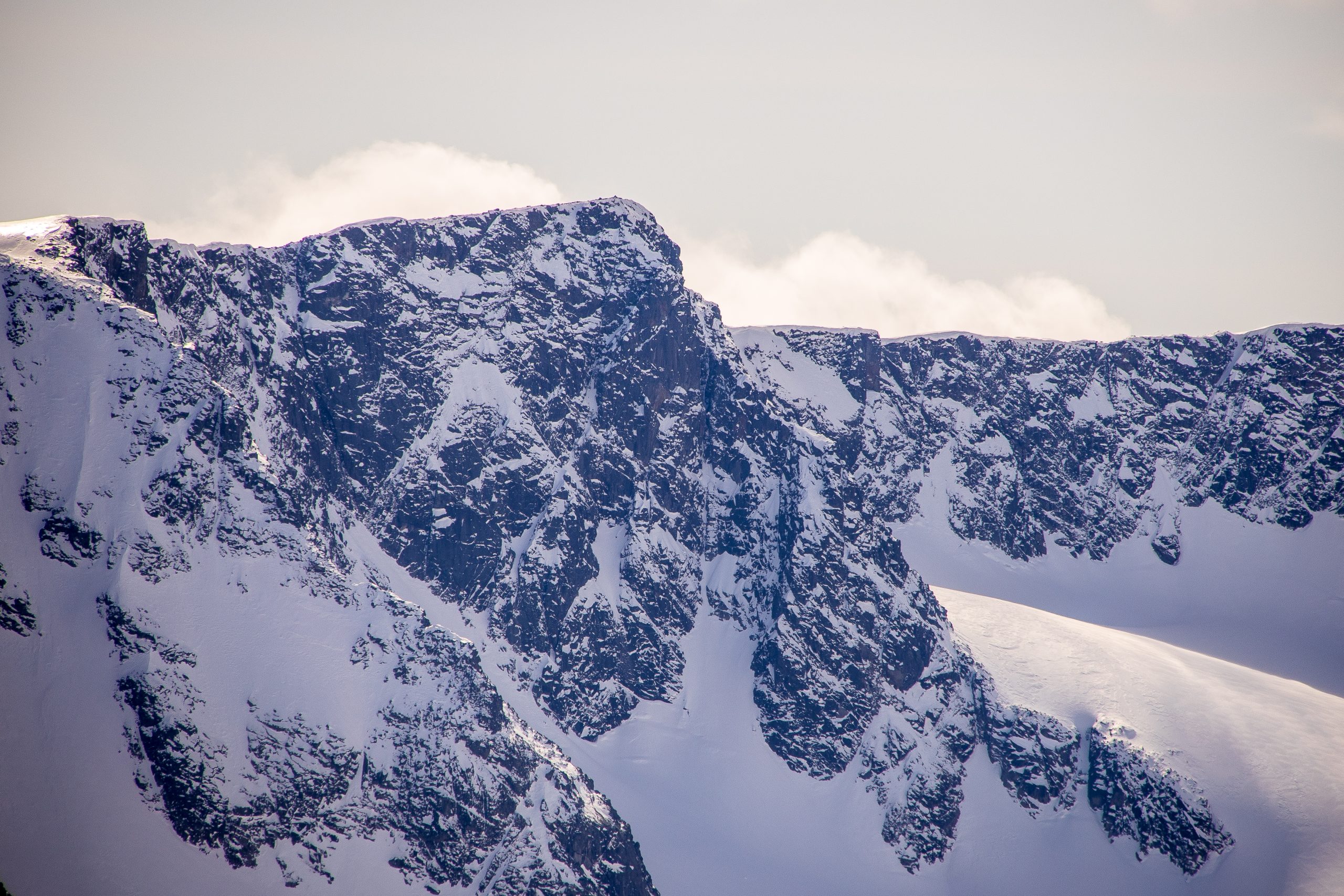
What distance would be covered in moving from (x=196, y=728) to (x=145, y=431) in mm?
34727

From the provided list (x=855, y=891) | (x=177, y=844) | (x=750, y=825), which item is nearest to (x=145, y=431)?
(x=177, y=844)

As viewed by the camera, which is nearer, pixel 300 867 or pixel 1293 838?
pixel 300 867

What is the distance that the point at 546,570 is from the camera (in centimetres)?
19900

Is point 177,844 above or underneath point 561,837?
underneath

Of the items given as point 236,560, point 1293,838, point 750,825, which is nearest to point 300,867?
point 236,560

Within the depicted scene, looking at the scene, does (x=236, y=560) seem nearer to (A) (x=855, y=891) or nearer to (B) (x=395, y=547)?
(B) (x=395, y=547)

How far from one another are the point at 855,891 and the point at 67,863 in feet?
313

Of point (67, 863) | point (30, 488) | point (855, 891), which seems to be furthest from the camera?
point (855, 891)

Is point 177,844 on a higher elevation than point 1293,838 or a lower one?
lower

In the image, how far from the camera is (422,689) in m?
168

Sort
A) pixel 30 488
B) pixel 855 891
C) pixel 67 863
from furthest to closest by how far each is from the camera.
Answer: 1. pixel 855 891
2. pixel 30 488
3. pixel 67 863

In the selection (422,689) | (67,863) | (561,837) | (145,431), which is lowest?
(67,863)

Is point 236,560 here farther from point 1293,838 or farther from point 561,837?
point 1293,838

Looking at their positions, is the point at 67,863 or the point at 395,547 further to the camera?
the point at 395,547
